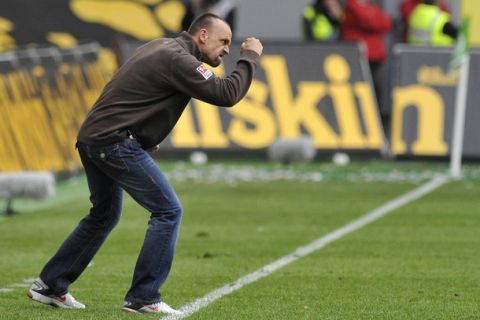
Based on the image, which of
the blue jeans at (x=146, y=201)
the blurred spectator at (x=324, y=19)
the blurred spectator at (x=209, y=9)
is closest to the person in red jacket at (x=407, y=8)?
the blurred spectator at (x=324, y=19)

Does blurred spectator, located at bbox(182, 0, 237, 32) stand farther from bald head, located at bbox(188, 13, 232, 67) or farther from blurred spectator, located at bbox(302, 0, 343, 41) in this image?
bald head, located at bbox(188, 13, 232, 67)

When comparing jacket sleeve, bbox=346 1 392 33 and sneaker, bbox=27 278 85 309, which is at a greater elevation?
sneaker, bbox=27 278 85 309

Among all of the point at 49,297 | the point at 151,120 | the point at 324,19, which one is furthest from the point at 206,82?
the point at 324,19

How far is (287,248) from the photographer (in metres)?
12.8

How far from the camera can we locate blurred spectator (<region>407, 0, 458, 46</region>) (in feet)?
79.7

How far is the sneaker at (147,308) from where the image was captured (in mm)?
9055

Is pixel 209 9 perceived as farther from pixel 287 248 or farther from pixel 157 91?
pixel 157 91

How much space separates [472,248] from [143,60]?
462 cm

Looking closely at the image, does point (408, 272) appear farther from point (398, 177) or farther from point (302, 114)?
point (302, 114)

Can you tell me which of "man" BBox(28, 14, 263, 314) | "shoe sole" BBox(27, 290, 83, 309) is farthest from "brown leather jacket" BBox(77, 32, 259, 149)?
"shoe sole" BBox(27, 290, 83, 309)

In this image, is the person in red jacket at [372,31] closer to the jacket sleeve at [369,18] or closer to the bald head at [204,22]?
→ the jacket sleeve at [369,18]

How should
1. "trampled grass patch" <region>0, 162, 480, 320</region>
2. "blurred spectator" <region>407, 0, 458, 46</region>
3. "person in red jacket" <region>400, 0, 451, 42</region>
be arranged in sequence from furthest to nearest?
"person in red jacket" <region>400, 0, 451, 42</region> → "blurred spectator" <region>407, 0, 458, 46</region> → "trampled grass patch" <region>0, 162, 480, 320</region>

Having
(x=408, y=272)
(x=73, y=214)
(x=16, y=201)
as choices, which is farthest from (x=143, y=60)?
(x=16, y=201)

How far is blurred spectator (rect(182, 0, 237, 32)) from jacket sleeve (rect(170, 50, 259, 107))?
15.7 m
